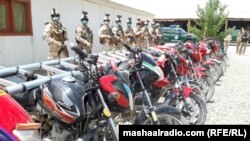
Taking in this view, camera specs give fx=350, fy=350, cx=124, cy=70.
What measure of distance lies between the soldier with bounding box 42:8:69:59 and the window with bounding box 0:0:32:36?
3.97 ft

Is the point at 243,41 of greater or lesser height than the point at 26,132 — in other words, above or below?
below

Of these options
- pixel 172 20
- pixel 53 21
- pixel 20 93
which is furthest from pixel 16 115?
pixel 172 20

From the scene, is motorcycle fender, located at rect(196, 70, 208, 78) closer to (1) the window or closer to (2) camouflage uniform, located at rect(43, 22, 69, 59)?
(2) camouflage uniform, located at rect(43, 22, 69, 59)


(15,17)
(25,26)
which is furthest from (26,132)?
(25,26)

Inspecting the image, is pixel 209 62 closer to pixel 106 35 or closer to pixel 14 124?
pixel 106 35

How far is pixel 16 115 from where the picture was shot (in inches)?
87.6

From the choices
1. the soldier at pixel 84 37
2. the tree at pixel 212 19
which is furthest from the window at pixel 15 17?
the tree at pixel 212 19

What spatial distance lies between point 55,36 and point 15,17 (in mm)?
1677

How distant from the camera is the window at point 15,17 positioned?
26.3ft

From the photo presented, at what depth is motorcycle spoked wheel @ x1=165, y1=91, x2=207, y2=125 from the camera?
14.7ft

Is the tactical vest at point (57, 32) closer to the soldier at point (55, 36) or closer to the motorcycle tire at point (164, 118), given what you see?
the soldier at point (55, 36)

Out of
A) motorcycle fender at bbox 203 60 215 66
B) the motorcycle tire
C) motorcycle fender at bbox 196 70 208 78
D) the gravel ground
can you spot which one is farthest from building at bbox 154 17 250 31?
the motorcycle tire

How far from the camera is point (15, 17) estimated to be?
27.7ft

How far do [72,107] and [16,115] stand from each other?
2.26 ft
